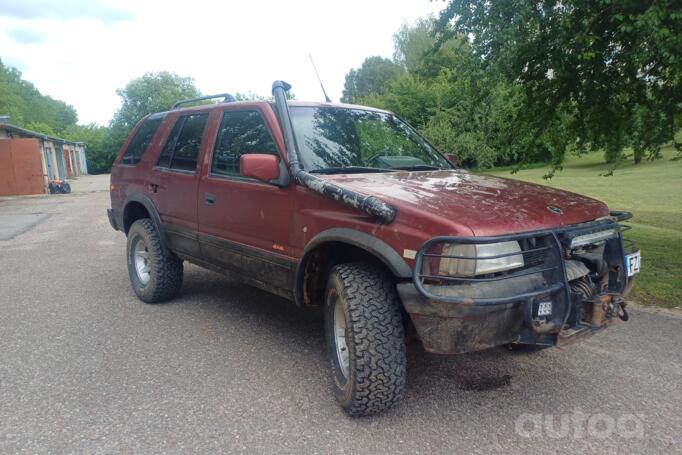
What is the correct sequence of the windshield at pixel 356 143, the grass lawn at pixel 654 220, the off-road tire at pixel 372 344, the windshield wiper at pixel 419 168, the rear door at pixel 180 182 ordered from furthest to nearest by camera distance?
the grass lawn at pixel 654 220 < the rear door at pixel 180 182 < the windshield wiper at pixel 419 168 < the windshield at pixel 356 143 < the off-road tire at pixel 372 344

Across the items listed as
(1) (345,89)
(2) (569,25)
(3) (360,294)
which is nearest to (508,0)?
(2) (569,25)

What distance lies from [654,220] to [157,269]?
1046 cm

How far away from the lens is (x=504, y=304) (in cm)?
255

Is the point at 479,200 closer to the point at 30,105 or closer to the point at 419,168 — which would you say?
the point at 419,168

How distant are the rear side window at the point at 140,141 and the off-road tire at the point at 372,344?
3.34 metres

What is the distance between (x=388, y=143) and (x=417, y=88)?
3114cm

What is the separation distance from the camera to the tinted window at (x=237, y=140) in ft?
12.6

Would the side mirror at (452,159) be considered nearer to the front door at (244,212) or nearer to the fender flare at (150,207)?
the front door at (244,212)

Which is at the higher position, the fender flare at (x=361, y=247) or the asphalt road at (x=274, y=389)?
the fender flare at (x=361, y=247)

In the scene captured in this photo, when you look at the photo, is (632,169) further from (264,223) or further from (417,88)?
(264,223)

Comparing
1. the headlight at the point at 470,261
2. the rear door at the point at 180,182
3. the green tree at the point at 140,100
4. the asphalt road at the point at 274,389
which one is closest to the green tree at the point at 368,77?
the green tree at the point at 140,100

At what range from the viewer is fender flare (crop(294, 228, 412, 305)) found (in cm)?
271

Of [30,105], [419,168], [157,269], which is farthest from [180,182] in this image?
[30,105]

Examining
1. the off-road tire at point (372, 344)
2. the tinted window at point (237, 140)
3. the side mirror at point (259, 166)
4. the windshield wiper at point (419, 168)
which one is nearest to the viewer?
the off-road tire at point (372, 344)
